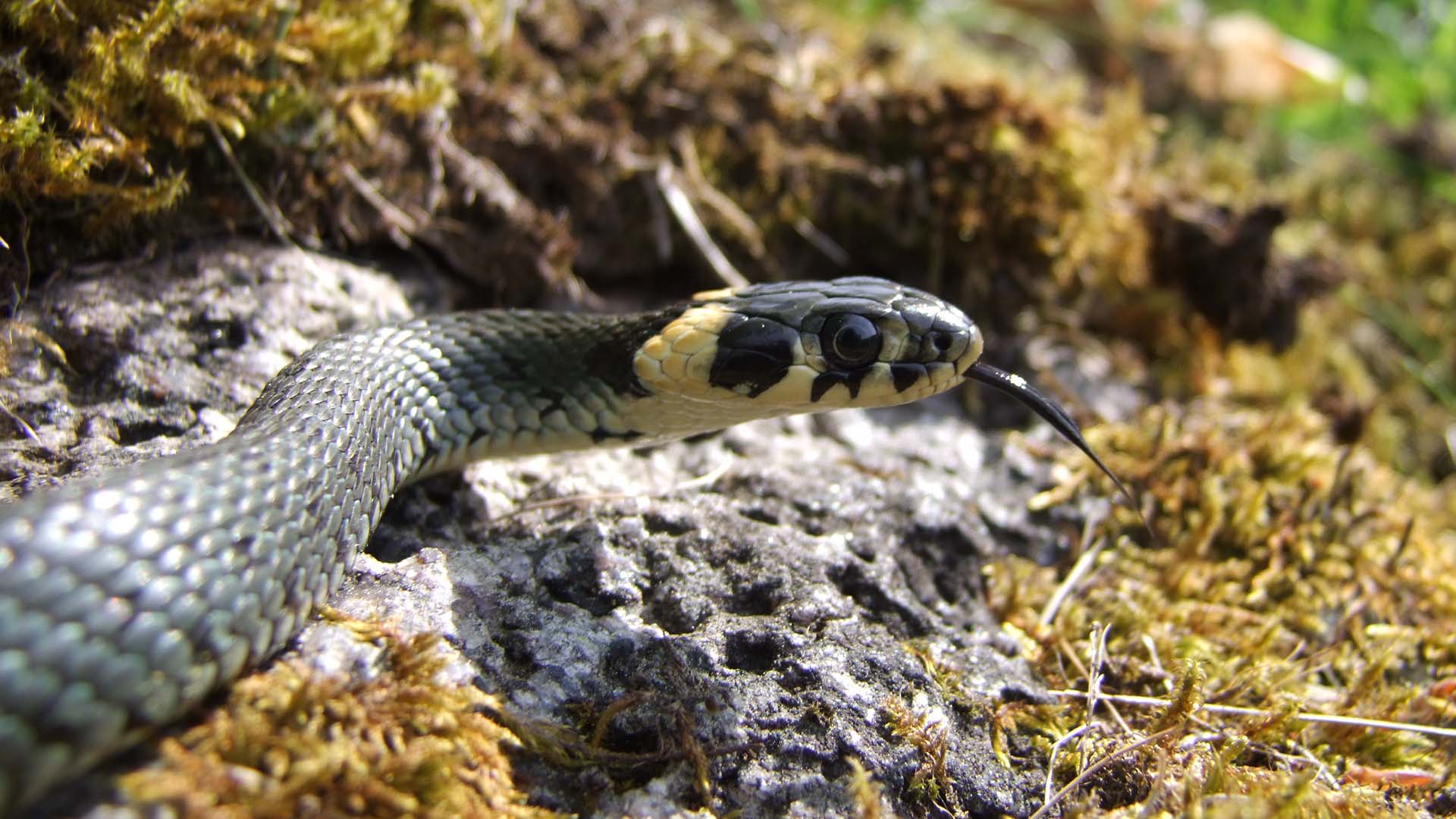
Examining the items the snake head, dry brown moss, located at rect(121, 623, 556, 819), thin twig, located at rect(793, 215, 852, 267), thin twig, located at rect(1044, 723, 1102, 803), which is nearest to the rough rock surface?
thin twig, located at rect(1044, 723, 1102, 803)

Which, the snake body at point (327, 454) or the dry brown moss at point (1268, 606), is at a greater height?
the snake body at point (327, 454)

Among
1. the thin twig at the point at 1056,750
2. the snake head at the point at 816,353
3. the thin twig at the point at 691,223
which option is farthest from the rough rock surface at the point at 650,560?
the thin twig at the point at 691,223

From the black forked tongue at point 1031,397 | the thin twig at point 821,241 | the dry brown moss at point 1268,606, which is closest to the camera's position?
the dry brown moss at point 1268,606

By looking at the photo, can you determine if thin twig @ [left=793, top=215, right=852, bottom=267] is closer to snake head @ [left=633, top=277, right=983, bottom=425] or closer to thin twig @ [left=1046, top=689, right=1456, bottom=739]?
snake head @ [left=633, top=277, right=983, bottom=425]

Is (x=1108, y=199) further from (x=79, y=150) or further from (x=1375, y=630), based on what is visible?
(x=79, y=150)

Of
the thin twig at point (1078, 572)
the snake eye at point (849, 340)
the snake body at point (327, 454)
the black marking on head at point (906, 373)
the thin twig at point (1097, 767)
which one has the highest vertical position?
the snake eye at point (849, 340)

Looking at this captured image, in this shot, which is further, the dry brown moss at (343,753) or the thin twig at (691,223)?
the thin twig at (691,223)

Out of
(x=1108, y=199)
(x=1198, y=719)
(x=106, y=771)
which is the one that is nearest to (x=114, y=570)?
(x=106, y=771)

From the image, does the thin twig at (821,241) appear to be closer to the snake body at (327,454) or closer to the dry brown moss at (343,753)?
the snake body at (327,454)
